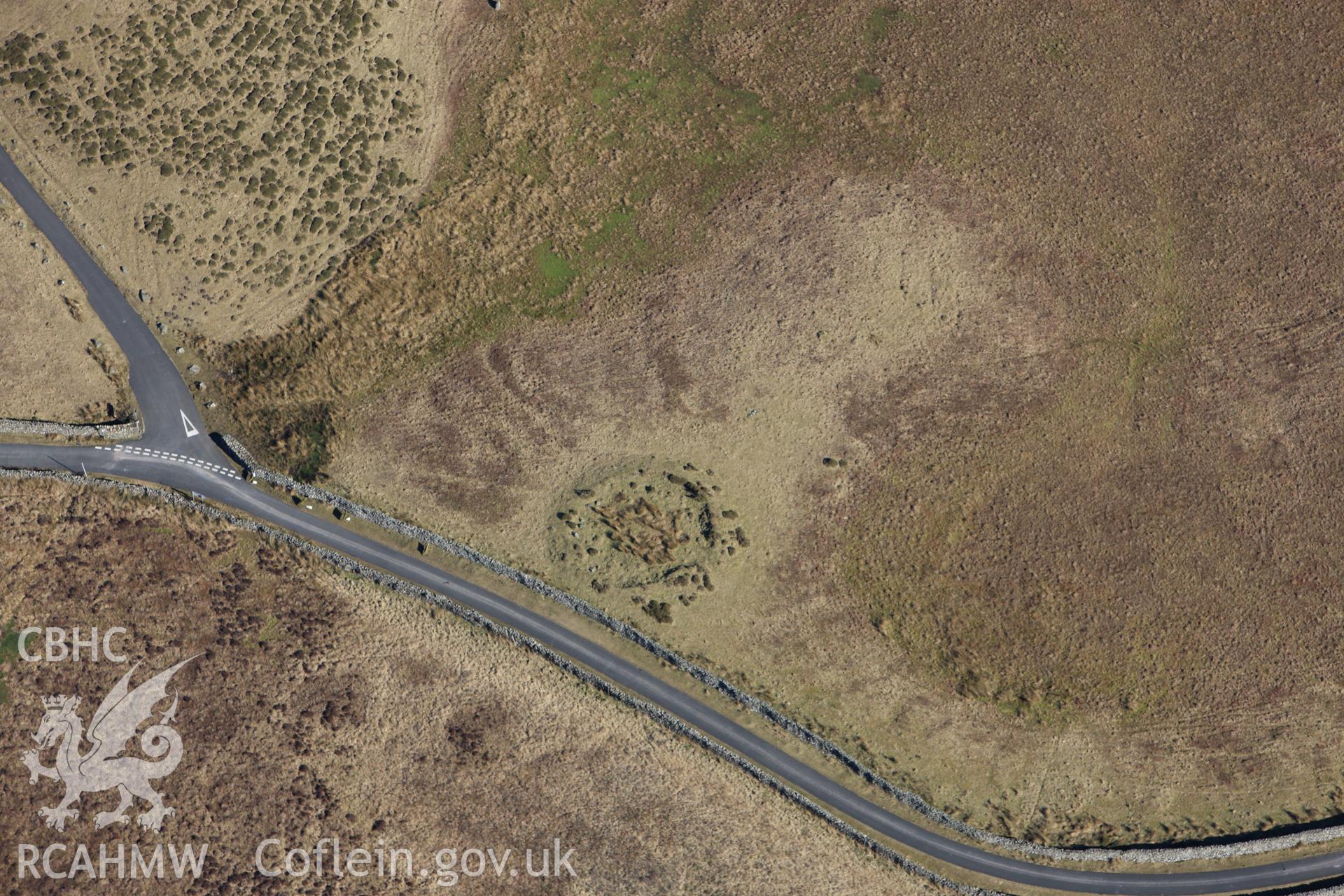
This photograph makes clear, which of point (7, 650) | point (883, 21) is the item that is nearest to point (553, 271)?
point (883, 21)

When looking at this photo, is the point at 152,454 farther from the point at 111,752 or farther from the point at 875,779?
the point at 875,779

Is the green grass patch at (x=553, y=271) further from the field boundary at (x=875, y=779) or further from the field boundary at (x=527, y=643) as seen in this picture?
the field boundary at (x=527, y=643)

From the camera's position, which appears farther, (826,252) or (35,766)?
(826,252)

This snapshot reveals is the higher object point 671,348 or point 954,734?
point 671,348

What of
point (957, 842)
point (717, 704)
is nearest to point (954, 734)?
point (957, 842)

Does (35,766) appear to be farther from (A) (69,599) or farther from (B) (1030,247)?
(B) (1030,247)

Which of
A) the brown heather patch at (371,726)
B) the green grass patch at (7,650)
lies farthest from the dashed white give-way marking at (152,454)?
the green grass patch at (7,650)
